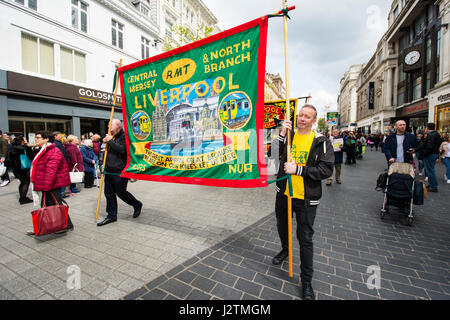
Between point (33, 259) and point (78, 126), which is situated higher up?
point (78, 126)

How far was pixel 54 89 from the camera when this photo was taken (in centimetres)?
1370

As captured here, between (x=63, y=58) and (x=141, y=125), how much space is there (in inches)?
605

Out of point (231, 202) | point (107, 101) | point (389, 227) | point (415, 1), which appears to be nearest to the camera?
point (389, 227)

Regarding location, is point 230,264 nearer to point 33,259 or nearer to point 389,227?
point 33,259

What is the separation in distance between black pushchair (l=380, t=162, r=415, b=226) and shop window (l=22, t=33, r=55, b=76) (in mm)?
18225

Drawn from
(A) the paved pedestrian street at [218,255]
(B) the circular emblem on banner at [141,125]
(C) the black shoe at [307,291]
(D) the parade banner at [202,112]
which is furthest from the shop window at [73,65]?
(C) the black shoe at [307,291]

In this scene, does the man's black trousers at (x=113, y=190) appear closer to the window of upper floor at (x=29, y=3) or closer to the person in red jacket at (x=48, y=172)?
the person in red jacket at (x=48, y=172)

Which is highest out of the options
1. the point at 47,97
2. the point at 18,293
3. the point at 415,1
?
the point at 415,1

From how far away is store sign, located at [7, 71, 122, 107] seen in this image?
1200 cm

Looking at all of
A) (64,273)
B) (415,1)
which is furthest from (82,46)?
(415,1)

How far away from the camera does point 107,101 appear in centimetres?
1719

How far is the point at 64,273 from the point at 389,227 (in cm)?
560

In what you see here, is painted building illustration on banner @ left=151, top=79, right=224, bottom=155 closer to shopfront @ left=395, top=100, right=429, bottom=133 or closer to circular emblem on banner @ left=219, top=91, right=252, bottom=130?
circular emblem on banner @ left=219, top=91, right=252, bottom=130

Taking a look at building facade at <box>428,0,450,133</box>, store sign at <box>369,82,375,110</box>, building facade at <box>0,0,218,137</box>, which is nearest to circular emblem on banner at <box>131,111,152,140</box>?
building facade at <box>0,0,218,137</box>
